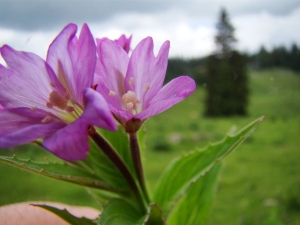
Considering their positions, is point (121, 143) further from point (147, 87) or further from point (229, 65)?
point (229, 65)

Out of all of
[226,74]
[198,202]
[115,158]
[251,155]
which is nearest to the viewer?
[115,158]

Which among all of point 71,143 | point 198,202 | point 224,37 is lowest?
point 198,202

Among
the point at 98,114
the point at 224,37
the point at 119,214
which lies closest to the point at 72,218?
the point at 119,214

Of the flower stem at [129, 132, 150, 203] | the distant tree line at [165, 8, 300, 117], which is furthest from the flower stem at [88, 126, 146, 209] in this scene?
the distant tree line at [165, 8, 300, 117]

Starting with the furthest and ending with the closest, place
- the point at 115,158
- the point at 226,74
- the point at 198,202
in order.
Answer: the point at 226,74 → the point at 198,202 → the point at 115,158

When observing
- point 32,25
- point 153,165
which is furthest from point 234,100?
point 153,165

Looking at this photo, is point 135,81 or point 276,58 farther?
point 276,58

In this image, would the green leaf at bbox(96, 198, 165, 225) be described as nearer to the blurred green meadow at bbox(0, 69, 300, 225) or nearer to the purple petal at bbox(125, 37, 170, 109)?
the purple petal at bbox(125, 37, 170, 109)
